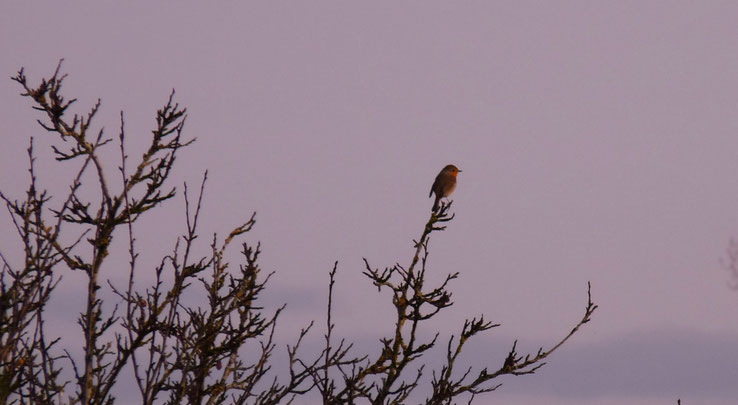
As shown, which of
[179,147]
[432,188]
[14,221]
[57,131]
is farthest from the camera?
[432,188]

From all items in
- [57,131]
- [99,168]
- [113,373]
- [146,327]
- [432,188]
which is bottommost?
[113,373]

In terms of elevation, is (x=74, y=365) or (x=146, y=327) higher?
(x=146, y=327)

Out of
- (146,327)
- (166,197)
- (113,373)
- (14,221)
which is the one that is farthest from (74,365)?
(166,197)

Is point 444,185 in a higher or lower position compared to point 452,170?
lower

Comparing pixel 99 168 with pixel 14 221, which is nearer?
pixel 14 221

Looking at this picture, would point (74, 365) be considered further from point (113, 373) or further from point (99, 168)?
point (99, 168)

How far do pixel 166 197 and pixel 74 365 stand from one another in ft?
8.04

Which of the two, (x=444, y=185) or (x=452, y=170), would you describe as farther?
(x=452, y=170)

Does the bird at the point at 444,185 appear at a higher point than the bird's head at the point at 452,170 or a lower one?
lower

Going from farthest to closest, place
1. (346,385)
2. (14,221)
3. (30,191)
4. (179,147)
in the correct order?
(179,147) → (346,385) → (30,191) → (14,221)

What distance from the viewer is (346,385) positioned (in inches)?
283

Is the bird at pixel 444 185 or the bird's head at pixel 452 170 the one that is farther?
the bird's head at pixel 452 170

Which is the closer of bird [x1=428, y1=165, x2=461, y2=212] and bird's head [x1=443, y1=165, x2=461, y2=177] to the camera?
bird [x1=428, y1=165, x2=461, y2=212]

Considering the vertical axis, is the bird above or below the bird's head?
below
